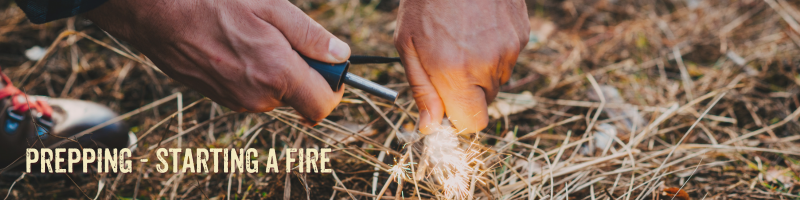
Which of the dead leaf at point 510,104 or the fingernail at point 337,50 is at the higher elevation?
the fingernail at point 337,50

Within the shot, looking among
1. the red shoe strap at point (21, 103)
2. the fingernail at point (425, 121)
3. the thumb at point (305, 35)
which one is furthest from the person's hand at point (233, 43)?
the red shoe strap at point (21, 103)

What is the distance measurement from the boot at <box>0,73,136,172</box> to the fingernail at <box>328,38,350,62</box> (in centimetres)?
87

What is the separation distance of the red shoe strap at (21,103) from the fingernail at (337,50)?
1.12 m

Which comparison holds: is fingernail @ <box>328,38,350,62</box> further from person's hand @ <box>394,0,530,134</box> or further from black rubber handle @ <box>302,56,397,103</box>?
person's hand @ <box>394,0,530,134</box>

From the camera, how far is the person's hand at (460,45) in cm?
95

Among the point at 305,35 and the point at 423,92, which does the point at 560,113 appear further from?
the point at 305,35

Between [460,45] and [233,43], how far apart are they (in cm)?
54

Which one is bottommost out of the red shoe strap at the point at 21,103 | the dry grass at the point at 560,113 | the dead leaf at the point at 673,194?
the dead leaf at the point at 673,194

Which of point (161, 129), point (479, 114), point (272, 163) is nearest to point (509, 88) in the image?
point (479, 114)

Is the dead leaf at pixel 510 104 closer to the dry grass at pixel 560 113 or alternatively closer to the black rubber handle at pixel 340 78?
the dry grass at pixel 560 113

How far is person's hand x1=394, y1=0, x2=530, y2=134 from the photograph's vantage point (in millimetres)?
949

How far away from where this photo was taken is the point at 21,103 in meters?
1.28

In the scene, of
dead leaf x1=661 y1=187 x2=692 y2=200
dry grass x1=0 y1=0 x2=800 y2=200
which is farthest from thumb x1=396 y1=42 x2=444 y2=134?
dead leaf x1=661 y1=187 x2=692 y2=200

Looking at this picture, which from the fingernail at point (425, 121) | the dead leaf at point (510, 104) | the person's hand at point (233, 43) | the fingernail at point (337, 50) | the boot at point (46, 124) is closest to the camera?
the person's hand at point (233, 43)
